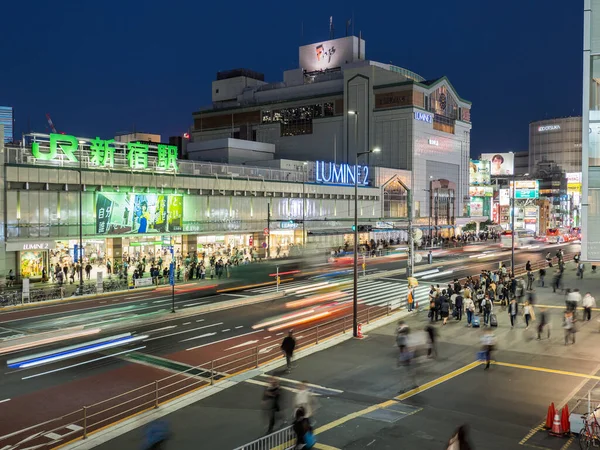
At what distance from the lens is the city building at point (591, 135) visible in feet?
48.5

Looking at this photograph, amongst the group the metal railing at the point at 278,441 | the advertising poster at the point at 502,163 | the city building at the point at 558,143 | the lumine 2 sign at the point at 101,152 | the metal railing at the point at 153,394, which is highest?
the city building at the point at 558,143

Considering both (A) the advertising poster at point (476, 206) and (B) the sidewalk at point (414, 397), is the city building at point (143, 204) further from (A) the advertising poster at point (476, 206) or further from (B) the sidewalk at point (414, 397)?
(A) the advertising poster at point (476, 206)

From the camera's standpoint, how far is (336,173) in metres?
78.5

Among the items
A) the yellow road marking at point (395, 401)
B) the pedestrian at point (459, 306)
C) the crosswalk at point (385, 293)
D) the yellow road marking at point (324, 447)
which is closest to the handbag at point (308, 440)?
the yellow road marking at point (324, 447)

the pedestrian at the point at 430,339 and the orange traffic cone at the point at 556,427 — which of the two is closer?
the orange traffic cone at the point at 556,427

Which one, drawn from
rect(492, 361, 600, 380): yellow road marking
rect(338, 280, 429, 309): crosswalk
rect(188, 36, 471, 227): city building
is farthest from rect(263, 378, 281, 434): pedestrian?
rect(188, 36, 471, 227): city building

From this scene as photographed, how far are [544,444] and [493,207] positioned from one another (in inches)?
4952

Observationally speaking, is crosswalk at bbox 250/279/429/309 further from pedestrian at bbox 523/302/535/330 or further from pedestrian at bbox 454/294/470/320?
pedestrian at bbox 523/302/535/330

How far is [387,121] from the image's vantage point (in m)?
95.5

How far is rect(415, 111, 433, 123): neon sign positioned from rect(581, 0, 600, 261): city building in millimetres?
80610

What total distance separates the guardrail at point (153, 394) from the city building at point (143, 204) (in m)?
22.4

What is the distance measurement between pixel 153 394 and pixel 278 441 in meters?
5.80

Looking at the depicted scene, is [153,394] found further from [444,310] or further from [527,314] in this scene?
[527,314]

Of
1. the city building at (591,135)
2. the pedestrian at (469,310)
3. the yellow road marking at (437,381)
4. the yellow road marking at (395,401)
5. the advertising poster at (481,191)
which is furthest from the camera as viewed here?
the advertising poster at (481,191)
